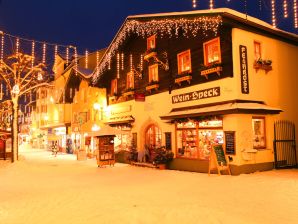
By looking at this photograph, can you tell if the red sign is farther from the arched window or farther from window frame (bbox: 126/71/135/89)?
window frame (bbox: 126/71/135/89)

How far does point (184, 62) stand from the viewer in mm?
16844

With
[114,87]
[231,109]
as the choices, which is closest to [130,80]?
[114,87]

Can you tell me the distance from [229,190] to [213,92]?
5.64m

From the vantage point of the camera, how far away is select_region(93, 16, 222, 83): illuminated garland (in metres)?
14.6

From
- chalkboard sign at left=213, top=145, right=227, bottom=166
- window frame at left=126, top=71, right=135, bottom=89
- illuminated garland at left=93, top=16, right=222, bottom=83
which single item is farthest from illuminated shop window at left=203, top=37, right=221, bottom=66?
A: window frame at left=126, top=71, right=135, bottom=89

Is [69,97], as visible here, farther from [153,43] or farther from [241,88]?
[241,88]

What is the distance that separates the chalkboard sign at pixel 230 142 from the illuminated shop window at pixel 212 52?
3.31m

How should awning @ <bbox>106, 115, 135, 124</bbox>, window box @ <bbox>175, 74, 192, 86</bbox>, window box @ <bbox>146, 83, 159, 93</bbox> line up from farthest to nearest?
awning @ <bbox>106, 115, 135, 124</bbox> → window box @ <bbox>146, 83, 159, 93</bbox> → window box @ <bbox>175, 74, 192, 86</bbox>

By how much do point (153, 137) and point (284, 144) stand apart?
7587mm

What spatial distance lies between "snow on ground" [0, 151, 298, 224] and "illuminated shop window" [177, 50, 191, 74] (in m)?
5.93

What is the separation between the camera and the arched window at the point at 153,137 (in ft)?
62.3

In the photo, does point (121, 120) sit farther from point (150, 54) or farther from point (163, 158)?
point (163, 158)

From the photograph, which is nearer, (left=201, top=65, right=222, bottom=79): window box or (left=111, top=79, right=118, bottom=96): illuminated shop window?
(left=201, top=65, right=222, bottom=79): window box

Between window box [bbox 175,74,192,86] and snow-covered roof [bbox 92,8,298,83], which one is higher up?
snow-covered roof [bbox 92,8,298,83]
